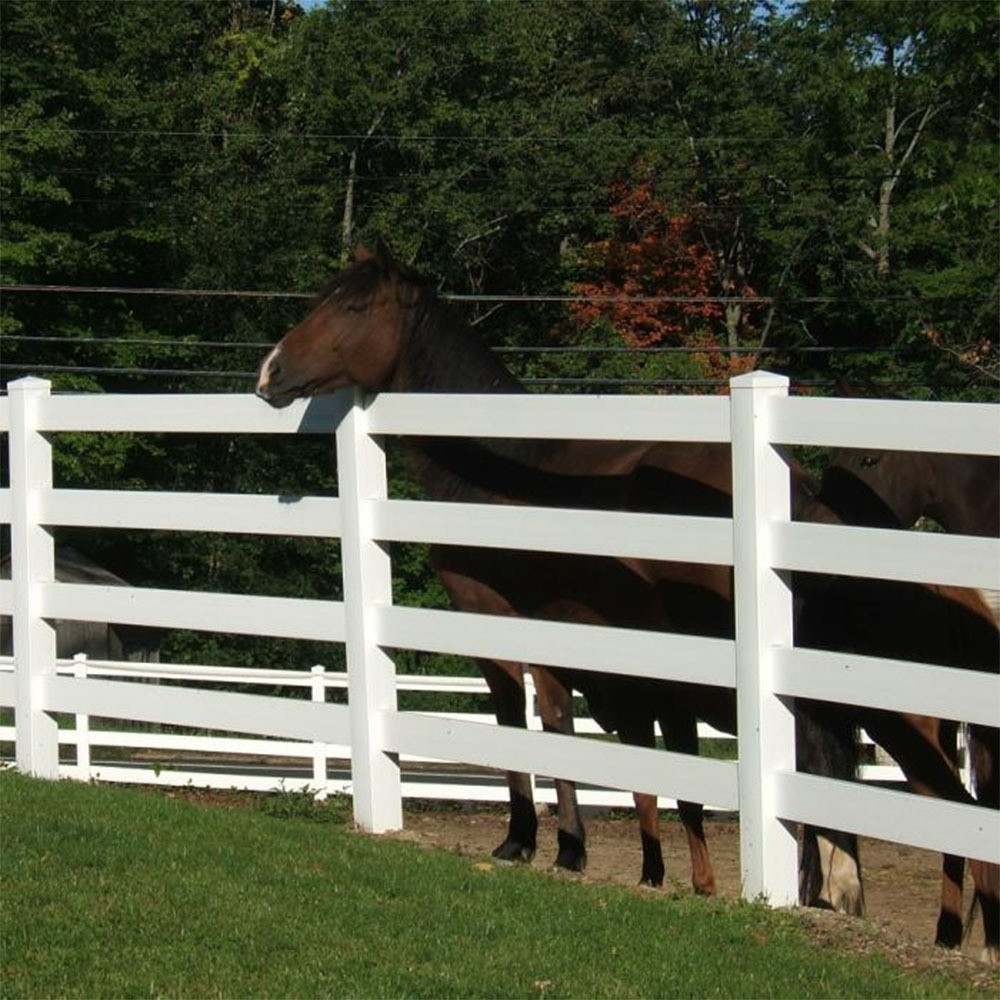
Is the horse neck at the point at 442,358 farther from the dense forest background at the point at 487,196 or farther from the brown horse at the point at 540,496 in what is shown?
the dense forest background at the point at 487,196

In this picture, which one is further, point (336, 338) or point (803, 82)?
point (803, 82)

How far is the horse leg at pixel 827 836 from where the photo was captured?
6121 mm

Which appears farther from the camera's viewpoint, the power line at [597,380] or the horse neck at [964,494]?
the power line at [597,380]

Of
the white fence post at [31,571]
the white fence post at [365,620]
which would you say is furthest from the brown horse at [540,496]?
the white fence post at [31,571]

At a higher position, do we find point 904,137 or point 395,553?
point 904,137

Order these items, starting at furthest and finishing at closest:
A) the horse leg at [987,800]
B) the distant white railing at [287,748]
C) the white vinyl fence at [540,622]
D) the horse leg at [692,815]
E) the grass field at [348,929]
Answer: the distant white railing at [287,748] < the horse leg at [692,815] < the horse leg at [987,800] < the white vinyl fence at [540,622] < the grass field at [348,929]

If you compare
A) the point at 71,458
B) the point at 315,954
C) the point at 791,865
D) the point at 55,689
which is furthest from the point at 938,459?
the point at 71,458

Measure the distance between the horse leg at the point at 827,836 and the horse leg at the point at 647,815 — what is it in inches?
31.2

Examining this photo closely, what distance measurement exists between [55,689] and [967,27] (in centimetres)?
2698

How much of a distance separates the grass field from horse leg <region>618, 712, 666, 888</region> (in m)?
0.88

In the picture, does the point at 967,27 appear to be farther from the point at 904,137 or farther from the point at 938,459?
the point at 938,459

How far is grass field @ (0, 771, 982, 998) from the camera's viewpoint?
4609 millimetres

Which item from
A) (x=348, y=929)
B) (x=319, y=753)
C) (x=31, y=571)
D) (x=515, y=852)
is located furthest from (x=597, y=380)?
(x=348, y=929)

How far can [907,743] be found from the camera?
20.0 feet
